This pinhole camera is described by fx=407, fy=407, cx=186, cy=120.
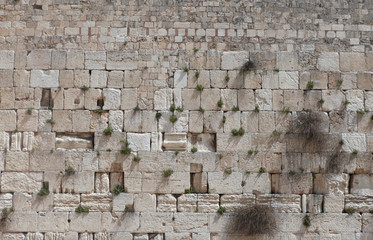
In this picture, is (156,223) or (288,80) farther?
(288,80)

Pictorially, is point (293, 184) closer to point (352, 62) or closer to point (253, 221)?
point (253, 221)

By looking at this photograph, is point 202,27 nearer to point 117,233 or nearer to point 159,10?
point 159,10

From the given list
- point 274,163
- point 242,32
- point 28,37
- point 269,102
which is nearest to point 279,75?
point 269,102

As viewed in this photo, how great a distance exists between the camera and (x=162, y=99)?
25.3 feet

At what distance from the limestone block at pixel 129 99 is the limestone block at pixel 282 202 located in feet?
9.52

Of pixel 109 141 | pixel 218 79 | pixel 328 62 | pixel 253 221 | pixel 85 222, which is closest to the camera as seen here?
pixel 253 221

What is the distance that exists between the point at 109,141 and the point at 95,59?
1.62 m

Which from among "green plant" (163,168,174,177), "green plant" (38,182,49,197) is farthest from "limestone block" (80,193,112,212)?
"green plant" (163,168,174,177)

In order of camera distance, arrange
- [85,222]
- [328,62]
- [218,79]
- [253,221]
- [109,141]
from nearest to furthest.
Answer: [253,221], [85,222], [109,141], [218,79], [328,62]

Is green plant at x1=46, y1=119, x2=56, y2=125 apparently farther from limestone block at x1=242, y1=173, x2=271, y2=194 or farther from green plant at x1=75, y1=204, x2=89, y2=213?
limestone block at x1=242, y1=173, x2=271, y2=194

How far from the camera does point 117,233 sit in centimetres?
733

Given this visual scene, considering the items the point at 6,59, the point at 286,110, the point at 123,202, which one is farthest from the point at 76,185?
the point at 286,110

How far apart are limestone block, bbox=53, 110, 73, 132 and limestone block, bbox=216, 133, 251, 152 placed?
2.80 m

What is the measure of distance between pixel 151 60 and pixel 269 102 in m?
2.39
